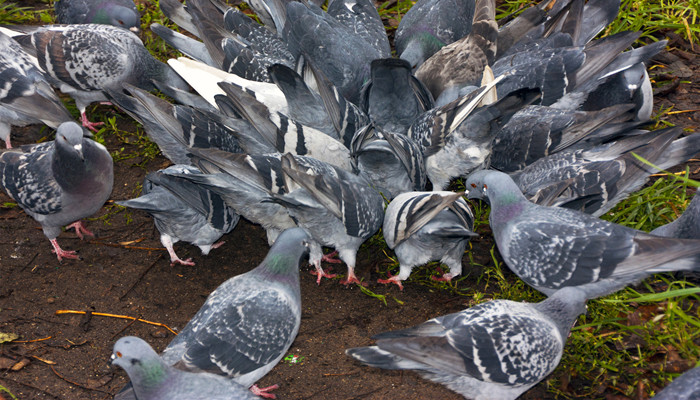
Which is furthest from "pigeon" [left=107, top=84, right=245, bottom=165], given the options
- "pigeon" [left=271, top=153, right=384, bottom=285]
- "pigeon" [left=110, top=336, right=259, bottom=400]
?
"pigeon" [left=110, top=336, right=259, bottom=400]

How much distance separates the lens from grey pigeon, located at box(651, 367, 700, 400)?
10.7 feet

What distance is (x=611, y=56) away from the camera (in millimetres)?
5953

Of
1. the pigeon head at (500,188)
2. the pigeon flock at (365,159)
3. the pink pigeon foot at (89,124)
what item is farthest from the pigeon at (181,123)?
the pigeon head at (500,188)

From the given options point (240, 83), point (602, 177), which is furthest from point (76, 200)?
point (602, 177)

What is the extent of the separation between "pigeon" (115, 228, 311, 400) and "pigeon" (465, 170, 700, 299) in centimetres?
152

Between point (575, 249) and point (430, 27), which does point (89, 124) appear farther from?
point (575, 249)

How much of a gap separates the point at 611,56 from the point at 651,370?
301 centimetres

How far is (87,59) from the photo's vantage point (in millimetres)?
6309

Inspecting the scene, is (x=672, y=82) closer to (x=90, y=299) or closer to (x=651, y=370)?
(x=651, y=370)

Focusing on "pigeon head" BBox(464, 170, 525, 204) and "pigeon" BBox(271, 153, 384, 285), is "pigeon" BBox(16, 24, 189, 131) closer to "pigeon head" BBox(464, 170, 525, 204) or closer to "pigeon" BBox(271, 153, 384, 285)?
"pigeon" BBox(271, 153, 384, 285)

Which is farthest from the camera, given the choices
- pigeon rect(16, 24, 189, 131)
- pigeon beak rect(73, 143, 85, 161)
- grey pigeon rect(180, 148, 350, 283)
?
pigeon rect(16, 24, 189, 131)

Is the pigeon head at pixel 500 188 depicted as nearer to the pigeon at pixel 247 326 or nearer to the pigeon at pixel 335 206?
the pigeon at pixel 335 206

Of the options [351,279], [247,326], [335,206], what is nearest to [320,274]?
[351,279]

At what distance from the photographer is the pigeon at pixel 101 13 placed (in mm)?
7195
